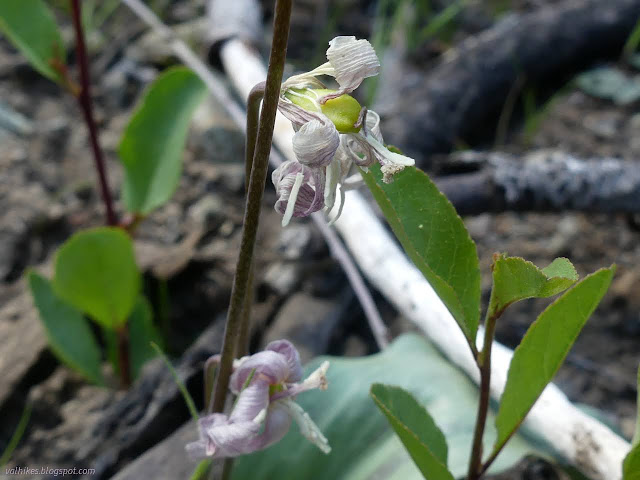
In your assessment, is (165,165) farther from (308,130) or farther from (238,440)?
(308,130)

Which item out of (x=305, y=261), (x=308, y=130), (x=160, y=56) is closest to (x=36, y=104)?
(x=160, y=56)

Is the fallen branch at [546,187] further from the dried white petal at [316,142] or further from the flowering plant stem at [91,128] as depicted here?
the dried white petal at [316,142]

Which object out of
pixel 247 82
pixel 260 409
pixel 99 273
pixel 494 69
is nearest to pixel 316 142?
pixel 260 409

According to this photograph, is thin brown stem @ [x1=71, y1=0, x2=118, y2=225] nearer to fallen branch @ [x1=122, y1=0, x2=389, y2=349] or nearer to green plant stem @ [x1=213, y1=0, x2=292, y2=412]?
fallen branch @ [x1=122, y1=0, x2=389, y2=349]

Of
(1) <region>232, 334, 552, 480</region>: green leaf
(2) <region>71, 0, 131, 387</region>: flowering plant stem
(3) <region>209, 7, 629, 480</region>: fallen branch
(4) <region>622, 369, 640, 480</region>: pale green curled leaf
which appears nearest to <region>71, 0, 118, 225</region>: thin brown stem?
(2) <region>71, 0, 131, 387</region>: flowering plant stem

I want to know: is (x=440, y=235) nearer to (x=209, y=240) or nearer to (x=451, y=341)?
(x=451, y=341)

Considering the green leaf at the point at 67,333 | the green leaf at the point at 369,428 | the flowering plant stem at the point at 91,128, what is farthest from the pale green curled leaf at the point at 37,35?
the green leaf at the point at 369,428

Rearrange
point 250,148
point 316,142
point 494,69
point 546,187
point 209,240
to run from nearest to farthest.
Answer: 1. point 316,142
2. point 250,148
3. point 546,187
4. point 209,240
5. point 494,69
